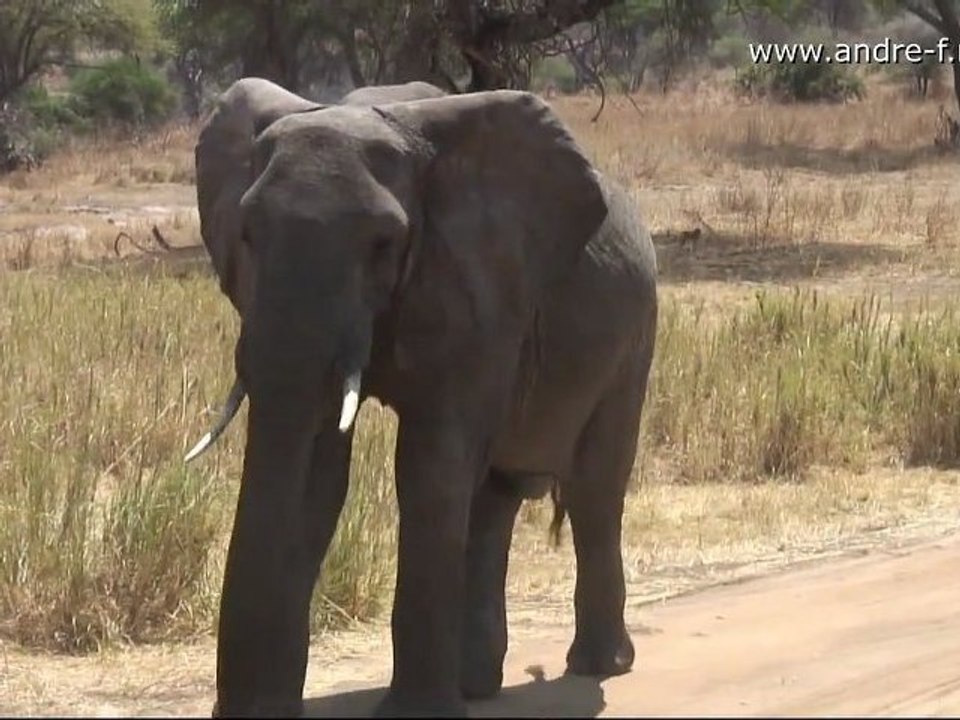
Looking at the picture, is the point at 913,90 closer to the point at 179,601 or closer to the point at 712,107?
the point at 712,107

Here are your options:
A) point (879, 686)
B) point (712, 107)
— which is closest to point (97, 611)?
point (879, 686)

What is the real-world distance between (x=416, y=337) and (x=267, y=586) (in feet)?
2.43

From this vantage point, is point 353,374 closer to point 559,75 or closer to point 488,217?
point 488,217

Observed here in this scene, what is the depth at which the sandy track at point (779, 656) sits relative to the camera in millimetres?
6023

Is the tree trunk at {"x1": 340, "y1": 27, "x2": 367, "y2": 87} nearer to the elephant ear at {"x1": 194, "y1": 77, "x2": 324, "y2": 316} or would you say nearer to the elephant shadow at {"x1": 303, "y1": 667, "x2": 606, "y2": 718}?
the elephant shadow at {"x1": 303, "y1": 667, "x2": 606, "y2": 718}

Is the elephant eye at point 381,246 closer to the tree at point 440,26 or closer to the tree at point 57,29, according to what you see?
the tree at point 440,26

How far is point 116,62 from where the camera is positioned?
53000 mm

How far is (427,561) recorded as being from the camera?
209 inches

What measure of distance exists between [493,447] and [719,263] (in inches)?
555

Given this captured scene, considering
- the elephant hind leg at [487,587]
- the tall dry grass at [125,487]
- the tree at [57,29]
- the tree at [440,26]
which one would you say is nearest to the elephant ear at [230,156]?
the elephant hind leg at [487,587]

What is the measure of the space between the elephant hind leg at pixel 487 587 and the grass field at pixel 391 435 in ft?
3.56

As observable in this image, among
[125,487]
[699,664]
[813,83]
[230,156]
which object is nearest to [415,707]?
[230,156]

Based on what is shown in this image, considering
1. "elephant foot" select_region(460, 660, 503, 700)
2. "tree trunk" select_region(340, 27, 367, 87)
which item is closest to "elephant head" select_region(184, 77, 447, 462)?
"elephant foot" select_region(460, 660, 503, 700)

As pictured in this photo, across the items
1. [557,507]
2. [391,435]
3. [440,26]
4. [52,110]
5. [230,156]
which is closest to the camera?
[230,156]
